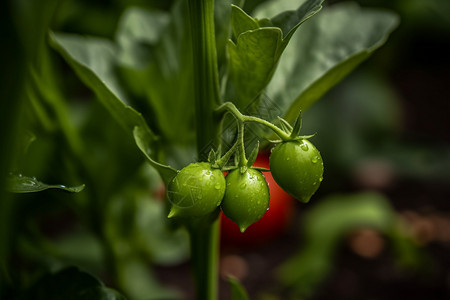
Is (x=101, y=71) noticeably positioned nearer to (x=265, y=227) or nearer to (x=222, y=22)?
(x=222, y=22)

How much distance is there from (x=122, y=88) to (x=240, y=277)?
55cm

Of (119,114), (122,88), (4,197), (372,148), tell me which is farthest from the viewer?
(372,148)

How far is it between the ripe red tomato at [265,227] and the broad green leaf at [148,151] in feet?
1.97

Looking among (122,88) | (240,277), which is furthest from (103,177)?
(240,277)

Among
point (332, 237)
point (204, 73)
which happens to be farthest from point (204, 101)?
point (332, 237)

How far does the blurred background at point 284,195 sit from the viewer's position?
1.57 feet

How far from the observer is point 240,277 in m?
0.92

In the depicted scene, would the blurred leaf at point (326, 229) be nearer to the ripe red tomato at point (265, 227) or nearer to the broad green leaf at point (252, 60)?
the ripe red tomato at point (265, 227)

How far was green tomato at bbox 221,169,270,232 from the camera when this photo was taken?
289 mm

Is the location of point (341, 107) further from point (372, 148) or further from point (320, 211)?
point (320, 211)

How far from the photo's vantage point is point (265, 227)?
96 cm

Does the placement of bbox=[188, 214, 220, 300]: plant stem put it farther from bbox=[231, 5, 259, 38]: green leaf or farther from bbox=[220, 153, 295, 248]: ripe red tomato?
bbox=[220, 153, 295, 248]: ripe red tomato

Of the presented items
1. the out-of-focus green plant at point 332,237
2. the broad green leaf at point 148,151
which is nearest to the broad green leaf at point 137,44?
the broad green leaf at point 148,151

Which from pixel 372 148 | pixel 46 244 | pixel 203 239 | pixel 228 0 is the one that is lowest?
pixel 372 148
